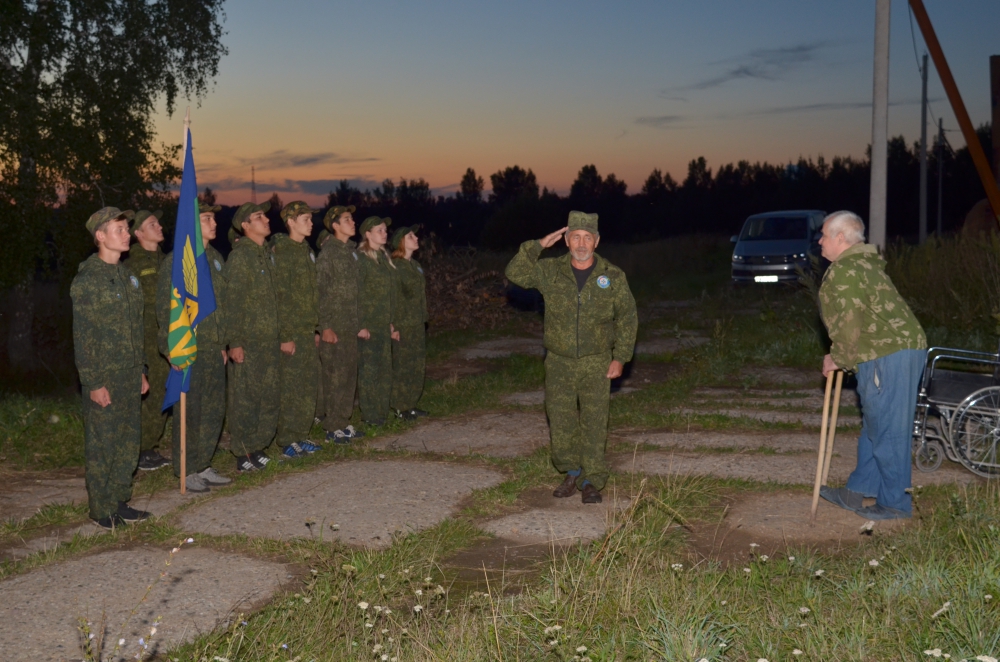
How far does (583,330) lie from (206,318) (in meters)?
2.82

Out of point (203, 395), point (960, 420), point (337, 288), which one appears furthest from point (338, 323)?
point (960, 420)

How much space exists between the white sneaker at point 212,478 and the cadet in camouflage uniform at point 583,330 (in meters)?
2.50

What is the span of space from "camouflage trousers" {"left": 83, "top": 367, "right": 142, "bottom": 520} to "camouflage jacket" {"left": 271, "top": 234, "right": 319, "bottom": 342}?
199cm

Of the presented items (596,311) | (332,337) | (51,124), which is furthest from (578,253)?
(51,124)

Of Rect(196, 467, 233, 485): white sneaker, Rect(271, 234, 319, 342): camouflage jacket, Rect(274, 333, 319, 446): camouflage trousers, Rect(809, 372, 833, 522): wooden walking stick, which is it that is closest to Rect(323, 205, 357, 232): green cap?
Rect(271, 234, 319, 342): camouflage jacket

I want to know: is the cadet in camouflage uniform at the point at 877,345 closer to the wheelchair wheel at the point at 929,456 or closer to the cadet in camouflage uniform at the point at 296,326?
the wheelchair wheel at the point at 929,456

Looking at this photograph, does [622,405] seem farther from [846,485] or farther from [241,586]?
[241,586]

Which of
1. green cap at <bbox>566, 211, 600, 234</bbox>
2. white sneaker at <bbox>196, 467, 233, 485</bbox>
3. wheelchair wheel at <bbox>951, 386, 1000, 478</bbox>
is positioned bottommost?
white sneaker at <bbox>196, 467, 233, 485</bbox>

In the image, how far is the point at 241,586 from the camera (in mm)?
5219

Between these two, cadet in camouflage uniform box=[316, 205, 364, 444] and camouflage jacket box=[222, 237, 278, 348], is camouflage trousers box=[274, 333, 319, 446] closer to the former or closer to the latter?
cadet in camouflage uniform box=[316, 205, 364, 444]

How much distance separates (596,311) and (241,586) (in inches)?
108

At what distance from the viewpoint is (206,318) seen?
741 cm

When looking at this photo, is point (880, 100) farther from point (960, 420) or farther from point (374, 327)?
point (374, 327)

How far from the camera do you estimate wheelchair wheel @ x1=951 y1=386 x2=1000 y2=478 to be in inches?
278
